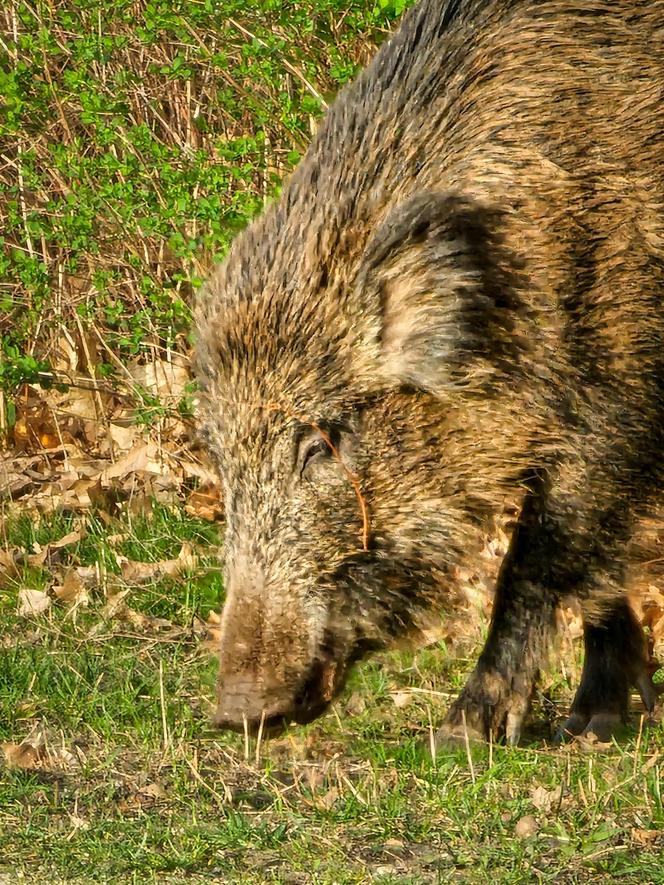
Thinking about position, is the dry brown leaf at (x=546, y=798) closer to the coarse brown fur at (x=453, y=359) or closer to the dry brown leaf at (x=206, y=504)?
the coarse brown fur at (x=453, y=359)

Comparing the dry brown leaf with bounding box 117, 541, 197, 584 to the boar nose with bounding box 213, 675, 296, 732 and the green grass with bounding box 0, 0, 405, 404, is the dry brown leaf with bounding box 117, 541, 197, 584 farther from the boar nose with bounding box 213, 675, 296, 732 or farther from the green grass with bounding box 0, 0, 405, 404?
the boar nose with bounding box 213, 675, 296, 732

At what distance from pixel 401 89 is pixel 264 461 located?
109 centimetres

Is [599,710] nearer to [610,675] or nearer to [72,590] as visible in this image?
[610,675]

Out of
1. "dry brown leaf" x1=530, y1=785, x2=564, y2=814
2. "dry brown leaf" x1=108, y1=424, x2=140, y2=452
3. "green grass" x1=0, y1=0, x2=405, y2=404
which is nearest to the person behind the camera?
"dry brown leaf" x1=530, y1=785, x2=564, y2=814

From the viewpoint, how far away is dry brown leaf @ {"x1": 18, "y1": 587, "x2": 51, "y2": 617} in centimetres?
576

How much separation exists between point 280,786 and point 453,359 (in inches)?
46.5

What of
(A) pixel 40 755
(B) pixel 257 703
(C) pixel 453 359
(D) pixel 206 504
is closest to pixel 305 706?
(B) pixel 257 703

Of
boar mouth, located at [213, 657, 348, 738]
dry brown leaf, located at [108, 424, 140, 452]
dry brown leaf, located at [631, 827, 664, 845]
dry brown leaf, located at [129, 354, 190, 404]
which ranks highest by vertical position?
dry brown leaf, located at [631, 827, 664, 845]

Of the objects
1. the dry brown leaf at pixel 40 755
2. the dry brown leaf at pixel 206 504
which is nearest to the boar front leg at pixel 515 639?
the dry brown leaf at pixel 40 755

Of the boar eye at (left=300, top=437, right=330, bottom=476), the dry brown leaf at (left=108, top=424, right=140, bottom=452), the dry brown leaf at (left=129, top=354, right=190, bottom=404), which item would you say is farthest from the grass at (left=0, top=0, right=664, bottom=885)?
the boar eye at (left=300, top=437, right=330, bottom=476)

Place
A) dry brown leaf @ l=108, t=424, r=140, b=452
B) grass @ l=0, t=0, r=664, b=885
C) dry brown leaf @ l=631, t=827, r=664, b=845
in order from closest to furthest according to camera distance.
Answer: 1. dry brown leaf @ l=631, t=827, r=664, b=845
2. grass @ l=0, t=0, r=664, b=885
3. dry brown leaf @ l=108, t=424, r=140, b=452

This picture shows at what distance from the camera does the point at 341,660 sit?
13.8ft

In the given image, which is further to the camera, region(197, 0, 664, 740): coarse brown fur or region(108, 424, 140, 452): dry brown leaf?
region(108, 424, 140, 452): dry brown leaf

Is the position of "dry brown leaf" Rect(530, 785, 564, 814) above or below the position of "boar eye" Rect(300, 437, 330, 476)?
below
